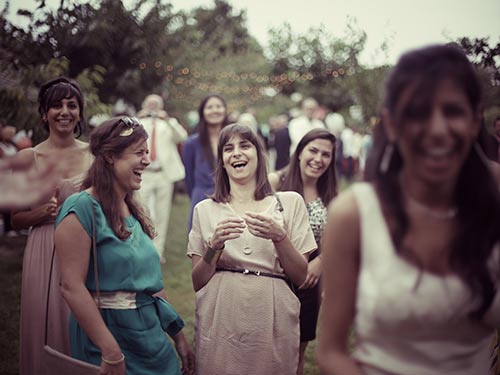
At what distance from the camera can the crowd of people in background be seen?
144 centimetres

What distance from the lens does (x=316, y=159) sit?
402 centimetres

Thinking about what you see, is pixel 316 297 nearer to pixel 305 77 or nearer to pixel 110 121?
pixel 110 121

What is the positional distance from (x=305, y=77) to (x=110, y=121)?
26.4 m

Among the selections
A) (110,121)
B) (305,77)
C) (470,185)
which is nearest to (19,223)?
(110,121)

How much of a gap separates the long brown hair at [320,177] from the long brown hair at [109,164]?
1.60 m

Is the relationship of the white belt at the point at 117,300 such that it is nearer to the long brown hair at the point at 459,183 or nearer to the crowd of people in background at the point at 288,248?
the crowd of people in background at the point at 288,248

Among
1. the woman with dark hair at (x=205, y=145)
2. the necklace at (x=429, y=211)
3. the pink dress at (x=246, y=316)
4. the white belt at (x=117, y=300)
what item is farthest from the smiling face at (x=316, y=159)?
the necklace at (x=429, y=211)

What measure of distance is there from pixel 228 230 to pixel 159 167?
514 cm

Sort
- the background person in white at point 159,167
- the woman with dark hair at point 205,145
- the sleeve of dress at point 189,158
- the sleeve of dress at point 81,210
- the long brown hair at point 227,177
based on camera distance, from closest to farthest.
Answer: the sleeve of dress at point 81,210, the long brown hair at point 227,177, the woman with dark hair at point 205,145, the sleeve of dress at point 189,158, the background person in white at point 159,167

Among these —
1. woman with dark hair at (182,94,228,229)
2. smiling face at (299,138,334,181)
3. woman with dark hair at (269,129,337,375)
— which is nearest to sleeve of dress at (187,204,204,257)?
woman with dark hair at (269,129,337,375)

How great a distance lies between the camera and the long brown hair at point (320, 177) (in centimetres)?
407

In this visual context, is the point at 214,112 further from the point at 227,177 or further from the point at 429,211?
the point at 429,211

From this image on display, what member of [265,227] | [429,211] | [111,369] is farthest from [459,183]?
[111,369]

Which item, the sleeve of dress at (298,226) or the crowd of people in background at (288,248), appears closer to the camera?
the crowd of people in background at (288,248)
